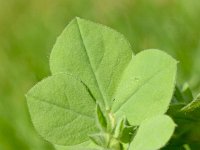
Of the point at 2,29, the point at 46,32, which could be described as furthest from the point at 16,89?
the point at 2,29

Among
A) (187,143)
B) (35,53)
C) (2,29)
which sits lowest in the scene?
(2,29)

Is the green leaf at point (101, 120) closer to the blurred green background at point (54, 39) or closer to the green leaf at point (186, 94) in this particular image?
the green leaf at point (186, 94)

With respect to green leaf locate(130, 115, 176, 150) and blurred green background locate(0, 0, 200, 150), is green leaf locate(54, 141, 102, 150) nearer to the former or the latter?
green leaf locate(130, 115, 176, 150)

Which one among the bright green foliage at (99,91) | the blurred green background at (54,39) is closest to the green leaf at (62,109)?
the bright green foliage at (99,91)

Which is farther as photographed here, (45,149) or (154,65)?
(45,149)

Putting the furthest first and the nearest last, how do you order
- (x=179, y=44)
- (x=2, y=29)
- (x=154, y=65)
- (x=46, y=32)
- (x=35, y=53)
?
1. (x=2, y=29)
2. (x=46, y=32)
3. (x=35, y=53)
4. (x=179, y=44)
5. (x=154, y=65)

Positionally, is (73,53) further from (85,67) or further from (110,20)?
(110,20)

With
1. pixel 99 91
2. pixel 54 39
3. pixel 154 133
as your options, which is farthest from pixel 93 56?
pixel 54 39

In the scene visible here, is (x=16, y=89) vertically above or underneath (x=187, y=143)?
underneath

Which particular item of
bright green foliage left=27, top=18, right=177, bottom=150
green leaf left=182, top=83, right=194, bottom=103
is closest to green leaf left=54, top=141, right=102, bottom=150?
bright green foliage left=27, top=18, right=177, bottom=150
